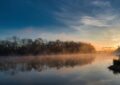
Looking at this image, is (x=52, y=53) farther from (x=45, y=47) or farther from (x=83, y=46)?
(x=83, y=46)

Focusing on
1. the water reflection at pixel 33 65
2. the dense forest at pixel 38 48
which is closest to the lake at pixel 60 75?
the water reflection at pixel 33 65

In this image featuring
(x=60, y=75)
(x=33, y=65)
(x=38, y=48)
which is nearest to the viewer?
Answer: (x=60, y=75)

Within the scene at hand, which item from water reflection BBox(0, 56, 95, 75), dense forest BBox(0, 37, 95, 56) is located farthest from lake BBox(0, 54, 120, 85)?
dense forest BBox(0, 37, 95, 56)

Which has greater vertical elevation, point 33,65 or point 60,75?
point 33,65

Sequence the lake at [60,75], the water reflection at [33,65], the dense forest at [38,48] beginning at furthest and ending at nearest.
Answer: the dense forest at [38,48]
the water reflection at [33,65]
the lake at [60,75]

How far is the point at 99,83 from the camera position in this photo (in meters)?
25.3

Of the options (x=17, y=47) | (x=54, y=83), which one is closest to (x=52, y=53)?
(x=17, y=47)

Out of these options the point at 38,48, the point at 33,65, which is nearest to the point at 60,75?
the point at 33,65

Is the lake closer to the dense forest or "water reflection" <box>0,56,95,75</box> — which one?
"water reflection" <box>0,56,95,75</box>

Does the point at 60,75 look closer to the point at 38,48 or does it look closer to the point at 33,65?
the point at 33,65

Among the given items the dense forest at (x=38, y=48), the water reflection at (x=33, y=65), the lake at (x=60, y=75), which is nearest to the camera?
the lake at (x=60, y=75)

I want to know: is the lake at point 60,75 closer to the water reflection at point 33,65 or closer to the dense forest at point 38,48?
the water reflection at point 33,65

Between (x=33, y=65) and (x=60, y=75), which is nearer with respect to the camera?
(x=60, y=75)

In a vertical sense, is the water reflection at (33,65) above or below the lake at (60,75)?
above
